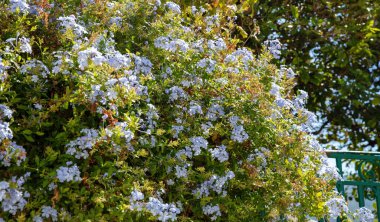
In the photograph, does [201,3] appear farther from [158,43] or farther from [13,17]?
[13,17]

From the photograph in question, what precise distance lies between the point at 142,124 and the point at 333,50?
3.42m

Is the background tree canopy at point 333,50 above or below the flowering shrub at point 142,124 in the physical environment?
above

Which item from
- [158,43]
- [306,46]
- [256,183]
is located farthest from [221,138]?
[306,46]

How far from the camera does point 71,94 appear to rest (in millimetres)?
2379

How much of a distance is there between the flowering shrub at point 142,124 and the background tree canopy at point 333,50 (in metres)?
2.25

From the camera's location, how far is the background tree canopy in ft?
18.2

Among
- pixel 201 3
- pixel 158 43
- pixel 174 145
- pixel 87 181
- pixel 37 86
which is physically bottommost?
pixel 87 181

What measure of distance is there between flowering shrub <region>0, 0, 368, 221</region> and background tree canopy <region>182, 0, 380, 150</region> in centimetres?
225

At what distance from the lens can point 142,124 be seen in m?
2.63

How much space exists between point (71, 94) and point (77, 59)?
138 millimetres

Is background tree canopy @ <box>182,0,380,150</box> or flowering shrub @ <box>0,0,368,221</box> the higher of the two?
background tree canopy @ <box>182,0,380,150</box>

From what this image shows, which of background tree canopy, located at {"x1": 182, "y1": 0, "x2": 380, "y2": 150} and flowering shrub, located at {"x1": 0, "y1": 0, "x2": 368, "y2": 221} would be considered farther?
background tree canopy, located at {"x1": 182, "y1": 0, "x2": 380, "y2": 150}

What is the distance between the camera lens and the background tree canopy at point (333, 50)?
555 centimetres

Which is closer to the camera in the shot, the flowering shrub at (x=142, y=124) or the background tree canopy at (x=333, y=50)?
the flowering shrub at (x=142, y=124)
